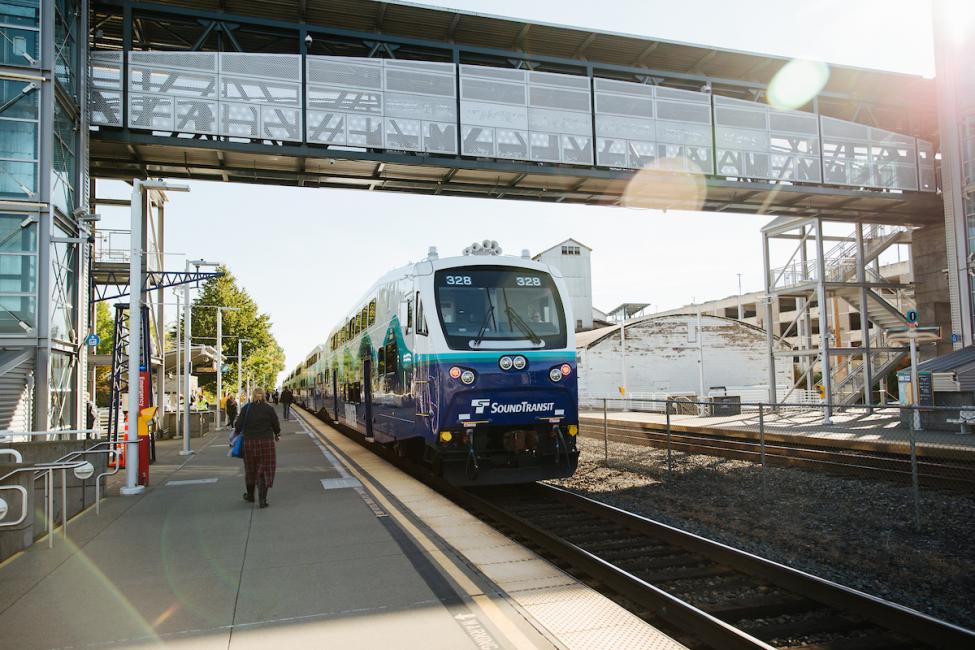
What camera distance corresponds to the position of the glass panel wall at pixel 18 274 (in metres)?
14.4

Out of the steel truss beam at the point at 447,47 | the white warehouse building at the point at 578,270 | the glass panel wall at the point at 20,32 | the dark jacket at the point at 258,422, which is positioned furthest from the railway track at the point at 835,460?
the white warehouse building at the point at 578,270

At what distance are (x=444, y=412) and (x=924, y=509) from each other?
22.2 ft

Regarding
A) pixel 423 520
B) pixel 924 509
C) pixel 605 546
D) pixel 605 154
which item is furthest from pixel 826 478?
pixel 605 154

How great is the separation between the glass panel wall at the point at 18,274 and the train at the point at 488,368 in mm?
A: 7933

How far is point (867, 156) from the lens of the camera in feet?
76.1

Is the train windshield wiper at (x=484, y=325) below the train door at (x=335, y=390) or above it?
above

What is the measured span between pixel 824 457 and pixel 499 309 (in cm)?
674

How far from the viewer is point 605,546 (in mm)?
8188

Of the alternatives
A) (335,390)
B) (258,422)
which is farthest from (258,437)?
(335,390)

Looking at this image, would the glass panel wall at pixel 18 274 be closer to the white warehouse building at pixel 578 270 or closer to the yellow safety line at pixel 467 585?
the yellow safety line at pixel 467 585

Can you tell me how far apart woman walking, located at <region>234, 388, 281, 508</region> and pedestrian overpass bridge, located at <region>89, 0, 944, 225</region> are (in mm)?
9380

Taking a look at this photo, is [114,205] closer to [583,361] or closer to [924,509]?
[583,361]

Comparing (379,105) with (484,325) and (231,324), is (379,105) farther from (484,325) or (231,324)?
(231,324)

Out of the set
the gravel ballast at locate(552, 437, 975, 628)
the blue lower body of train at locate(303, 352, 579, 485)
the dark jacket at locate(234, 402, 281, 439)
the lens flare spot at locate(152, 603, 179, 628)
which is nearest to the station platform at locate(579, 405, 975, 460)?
the gravel ballast at locate(552, 437, 975, 628)
